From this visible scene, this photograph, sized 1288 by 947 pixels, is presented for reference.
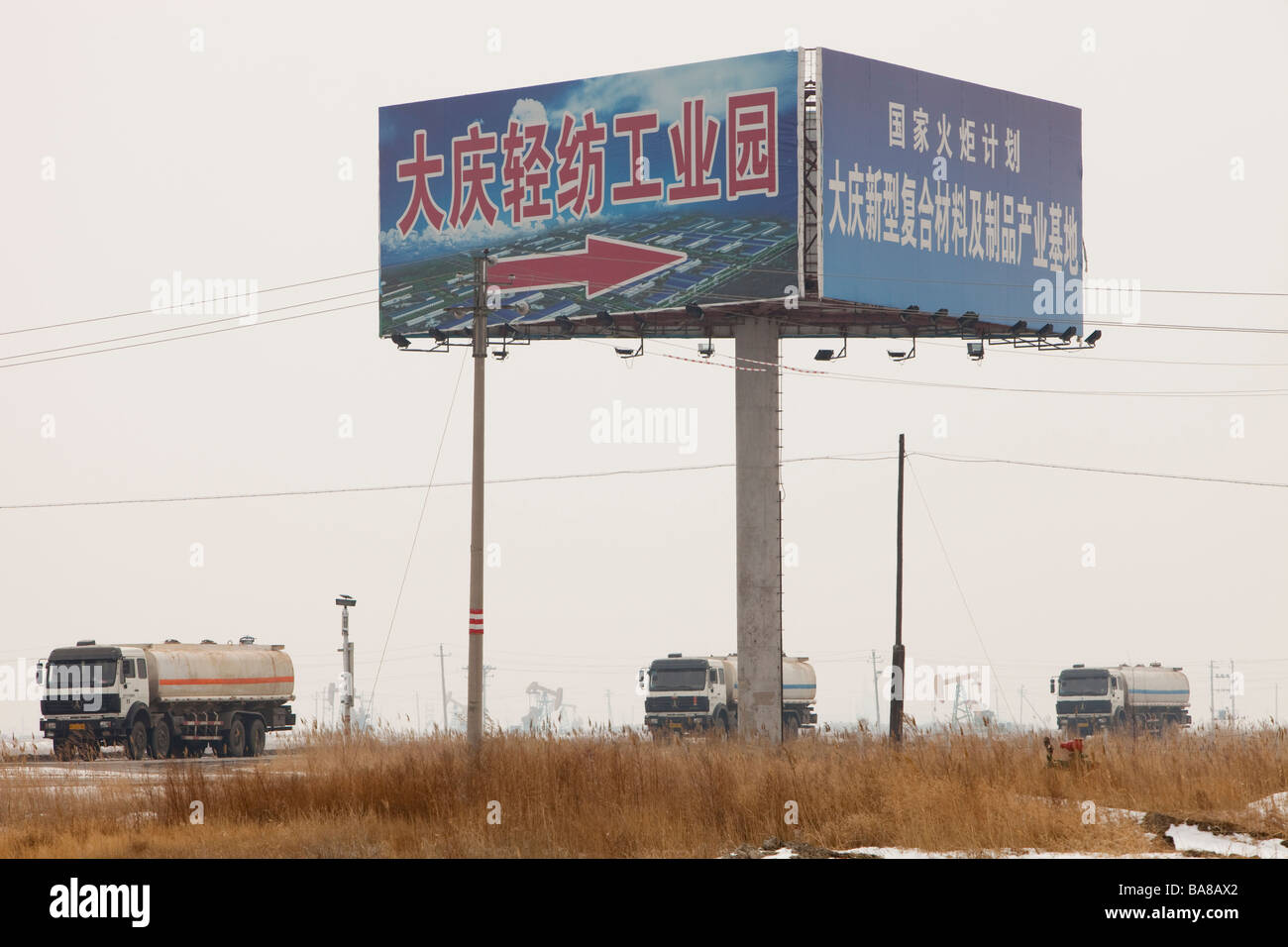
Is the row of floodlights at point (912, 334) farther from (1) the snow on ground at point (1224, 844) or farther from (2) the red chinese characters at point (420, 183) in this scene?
(1) the snow on ground at point (1224, 844)

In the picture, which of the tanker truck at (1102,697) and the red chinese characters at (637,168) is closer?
the red chinese characters at (637,168)

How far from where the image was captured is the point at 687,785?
76.8 ft

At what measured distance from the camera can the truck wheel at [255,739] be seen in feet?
159

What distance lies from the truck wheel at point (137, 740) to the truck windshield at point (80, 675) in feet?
4.65

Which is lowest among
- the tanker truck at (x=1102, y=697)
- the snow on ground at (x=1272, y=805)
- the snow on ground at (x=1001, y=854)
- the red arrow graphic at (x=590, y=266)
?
the tanker truck at (x=1102, y=697)

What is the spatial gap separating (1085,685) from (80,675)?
40.2 m

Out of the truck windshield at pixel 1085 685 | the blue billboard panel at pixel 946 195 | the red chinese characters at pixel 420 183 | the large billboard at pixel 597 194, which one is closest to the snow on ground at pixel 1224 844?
the blue billboard panel at pixel 946 195

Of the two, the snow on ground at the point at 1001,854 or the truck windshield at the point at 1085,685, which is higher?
the snow on ground at the point at 1001,854

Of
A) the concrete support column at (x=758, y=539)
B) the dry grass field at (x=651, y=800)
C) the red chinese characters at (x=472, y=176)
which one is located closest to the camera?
the dry grass field at (x=651, y=800)

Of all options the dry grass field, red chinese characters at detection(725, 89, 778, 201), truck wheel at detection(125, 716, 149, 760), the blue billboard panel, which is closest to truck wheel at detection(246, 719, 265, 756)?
truck wheel at detection(125, 716, 149, 760)

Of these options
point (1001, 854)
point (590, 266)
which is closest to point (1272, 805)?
point (1001, 854)

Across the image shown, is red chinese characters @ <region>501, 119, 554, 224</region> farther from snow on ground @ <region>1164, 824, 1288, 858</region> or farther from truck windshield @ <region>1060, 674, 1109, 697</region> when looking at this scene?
truck windshield @ <region>1060, 674, 1109, 697</region>
